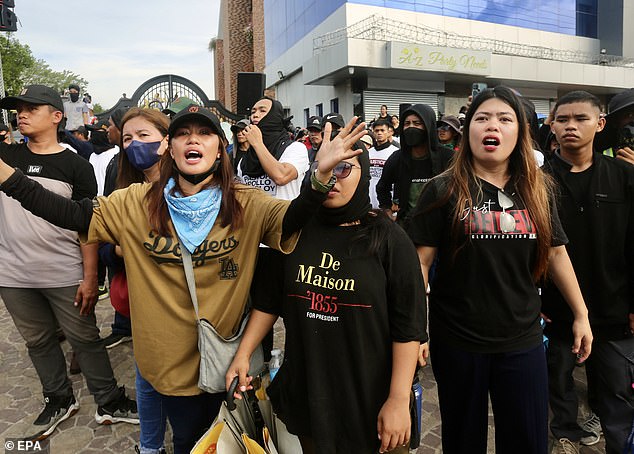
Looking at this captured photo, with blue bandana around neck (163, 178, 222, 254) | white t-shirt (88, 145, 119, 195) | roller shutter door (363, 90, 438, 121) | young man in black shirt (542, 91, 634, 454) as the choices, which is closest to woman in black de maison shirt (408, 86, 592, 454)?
young man in black shirt (542, 91, 634, 454)

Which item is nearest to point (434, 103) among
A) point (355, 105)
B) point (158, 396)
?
point (355, 105)

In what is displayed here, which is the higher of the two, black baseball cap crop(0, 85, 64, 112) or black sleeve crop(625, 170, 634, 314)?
black baseball cap crop(0, 85, 64, 112)

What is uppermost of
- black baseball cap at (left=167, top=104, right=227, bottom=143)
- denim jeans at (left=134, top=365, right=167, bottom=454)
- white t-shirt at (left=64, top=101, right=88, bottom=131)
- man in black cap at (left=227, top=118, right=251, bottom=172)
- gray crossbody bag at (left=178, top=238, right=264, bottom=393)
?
A: white t-shirt at (left=64, top=101, right=88, bottom=131)

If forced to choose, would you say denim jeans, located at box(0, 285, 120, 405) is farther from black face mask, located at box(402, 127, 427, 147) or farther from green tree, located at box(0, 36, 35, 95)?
green tree, located at box(0, 36, 35, 95)

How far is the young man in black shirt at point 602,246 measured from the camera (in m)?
2.61

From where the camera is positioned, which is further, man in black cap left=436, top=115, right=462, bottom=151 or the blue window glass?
the blue window glass

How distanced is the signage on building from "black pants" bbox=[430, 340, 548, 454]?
1846cm

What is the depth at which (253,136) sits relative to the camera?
345 centimetres

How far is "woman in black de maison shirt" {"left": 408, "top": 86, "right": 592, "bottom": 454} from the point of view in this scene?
6.83ft

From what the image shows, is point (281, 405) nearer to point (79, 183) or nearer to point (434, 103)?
point (79, 183)

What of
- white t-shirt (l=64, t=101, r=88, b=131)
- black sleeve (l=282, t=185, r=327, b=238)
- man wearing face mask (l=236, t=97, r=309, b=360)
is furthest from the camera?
white t-shirt (l=64, t=101, r=88, b=131)

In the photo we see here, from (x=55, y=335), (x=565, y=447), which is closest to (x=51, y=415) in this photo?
(x=55, y=335)

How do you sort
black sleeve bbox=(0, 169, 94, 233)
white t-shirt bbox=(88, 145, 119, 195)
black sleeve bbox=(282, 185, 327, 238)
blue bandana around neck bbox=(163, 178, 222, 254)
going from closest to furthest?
1. black sleeve bbox=(282, 185, 327, 238)
2. black sleeve bbox=(0, 169, 94, 233)
3. blue bandana around neck bbox=(163, 178, 222, 254)
4. white t-shirt bbox=(88, 145, 119, 195)

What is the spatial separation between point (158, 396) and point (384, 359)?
4.99 ft
